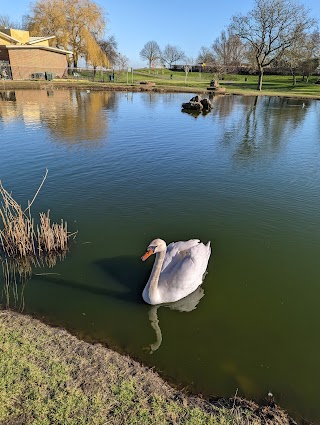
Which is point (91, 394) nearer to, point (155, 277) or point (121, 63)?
point (155, 277)

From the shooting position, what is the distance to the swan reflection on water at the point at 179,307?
6256mm

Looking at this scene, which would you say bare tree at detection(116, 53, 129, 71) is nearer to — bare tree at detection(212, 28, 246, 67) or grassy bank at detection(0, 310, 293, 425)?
bare tree at detection(212, 28, 246, 67)

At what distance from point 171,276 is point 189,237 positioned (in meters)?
2.87

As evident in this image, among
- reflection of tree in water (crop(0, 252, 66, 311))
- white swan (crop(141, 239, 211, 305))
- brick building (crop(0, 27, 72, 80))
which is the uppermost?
brick building (crop(0, 27, 72, 80))

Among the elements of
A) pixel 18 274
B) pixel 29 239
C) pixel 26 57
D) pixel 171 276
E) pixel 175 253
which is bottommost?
pixel 18 274

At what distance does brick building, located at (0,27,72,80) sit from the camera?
170 feet

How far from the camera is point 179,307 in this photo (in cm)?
702

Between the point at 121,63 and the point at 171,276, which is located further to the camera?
the point at 121,63

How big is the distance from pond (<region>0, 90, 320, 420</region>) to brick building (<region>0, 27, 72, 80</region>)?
3858cm

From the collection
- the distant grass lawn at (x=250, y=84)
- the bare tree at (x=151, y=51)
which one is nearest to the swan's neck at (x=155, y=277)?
the distant grass lawn at (x=250, y=84)

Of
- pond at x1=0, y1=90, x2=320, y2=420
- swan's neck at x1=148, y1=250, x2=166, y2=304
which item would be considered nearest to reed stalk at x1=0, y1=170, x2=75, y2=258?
pond at x1=0, y1=90, x2=320, y2=420

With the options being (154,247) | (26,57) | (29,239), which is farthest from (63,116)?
(26,57)

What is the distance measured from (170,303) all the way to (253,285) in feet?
6.99

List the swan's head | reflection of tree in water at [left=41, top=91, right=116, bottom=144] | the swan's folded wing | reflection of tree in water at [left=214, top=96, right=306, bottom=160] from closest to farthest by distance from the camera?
the swan's head < the swan's folded wing < reflection of tree in water at [left=214, top=96, right=306, bottom=160] < reflection of tree in water at [left=41, top=91, right=116, bottom=144]
